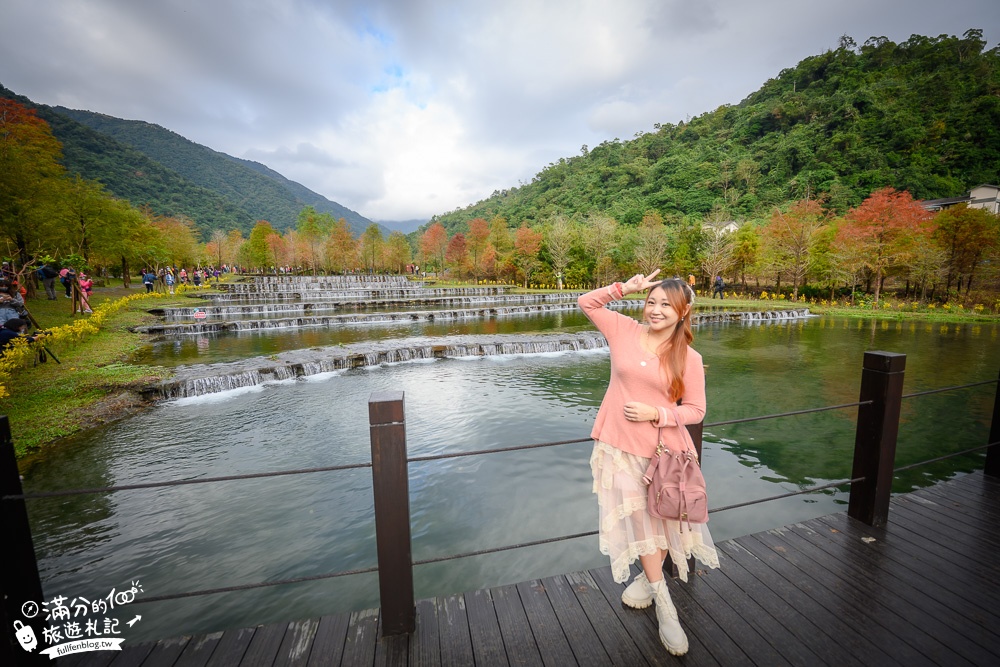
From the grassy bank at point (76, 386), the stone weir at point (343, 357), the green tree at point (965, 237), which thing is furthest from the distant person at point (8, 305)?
the green tree at point (965, 237)

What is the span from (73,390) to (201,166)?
13948 centimetres

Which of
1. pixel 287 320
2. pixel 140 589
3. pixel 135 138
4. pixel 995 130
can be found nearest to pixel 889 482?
pixel 140 589

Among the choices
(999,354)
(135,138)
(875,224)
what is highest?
(135,138)

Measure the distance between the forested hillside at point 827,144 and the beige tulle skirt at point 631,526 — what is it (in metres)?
→ 34.3

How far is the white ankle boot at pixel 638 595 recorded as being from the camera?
2.20 m

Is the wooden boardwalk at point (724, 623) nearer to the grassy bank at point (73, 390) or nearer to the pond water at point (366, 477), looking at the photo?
the pond water at point (366, 477)

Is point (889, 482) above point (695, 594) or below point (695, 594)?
above

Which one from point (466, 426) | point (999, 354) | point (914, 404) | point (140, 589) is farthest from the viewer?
point (999, 354)

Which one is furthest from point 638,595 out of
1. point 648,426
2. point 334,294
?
point 334,294

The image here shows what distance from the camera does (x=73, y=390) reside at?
301 inches

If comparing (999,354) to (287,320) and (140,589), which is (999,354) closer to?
(140,589)

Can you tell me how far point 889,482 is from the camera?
2.82 metres

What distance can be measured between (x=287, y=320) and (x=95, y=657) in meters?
15.7

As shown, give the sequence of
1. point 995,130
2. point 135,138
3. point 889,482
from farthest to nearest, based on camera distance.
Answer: point 135,138
point 995,130
point 889,482
